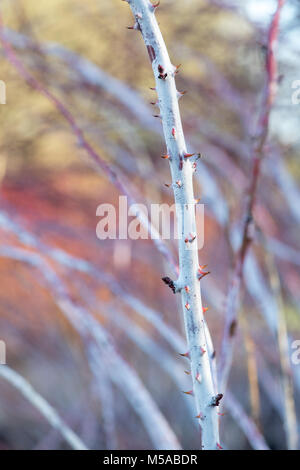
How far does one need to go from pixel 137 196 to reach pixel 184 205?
36cm

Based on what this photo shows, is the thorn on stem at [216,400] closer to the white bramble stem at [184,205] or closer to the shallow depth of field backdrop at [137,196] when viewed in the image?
the white bramble stem at [184,205]

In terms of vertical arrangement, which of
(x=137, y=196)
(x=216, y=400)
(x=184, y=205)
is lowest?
(x=216, y=400)

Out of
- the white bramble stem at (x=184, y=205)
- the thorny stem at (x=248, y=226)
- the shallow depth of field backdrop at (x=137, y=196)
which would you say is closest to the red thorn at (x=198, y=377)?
the white bramble stem at (x=184, y=205)

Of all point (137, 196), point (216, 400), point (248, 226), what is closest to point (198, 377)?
point (216, 400)

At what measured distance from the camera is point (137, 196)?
68 centimetres

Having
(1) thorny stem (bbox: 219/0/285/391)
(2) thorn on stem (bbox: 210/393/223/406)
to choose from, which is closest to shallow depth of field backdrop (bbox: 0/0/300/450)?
(1) thorny stem (bbox: 219/0/285/391)

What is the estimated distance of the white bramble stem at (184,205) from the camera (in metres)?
0.31

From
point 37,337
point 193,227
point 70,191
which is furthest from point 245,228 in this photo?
point 70,191

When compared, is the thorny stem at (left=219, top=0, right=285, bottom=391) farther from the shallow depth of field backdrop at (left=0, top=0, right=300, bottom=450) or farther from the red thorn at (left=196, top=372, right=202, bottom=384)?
the shallow depth of field backdrop at (left=0, top=0, right=300, bottom=450)

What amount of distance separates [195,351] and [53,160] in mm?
1779

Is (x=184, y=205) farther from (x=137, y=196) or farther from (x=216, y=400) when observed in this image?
(x=137, y=196)

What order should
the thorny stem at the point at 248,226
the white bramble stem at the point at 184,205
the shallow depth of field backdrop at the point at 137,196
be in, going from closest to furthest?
the white bramble stem at the point at 184,205
the thorny stem at the point at 248,226
the shallow depth of field backdrop at the point at 137,196

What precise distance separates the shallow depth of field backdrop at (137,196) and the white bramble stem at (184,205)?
13.5 inches
